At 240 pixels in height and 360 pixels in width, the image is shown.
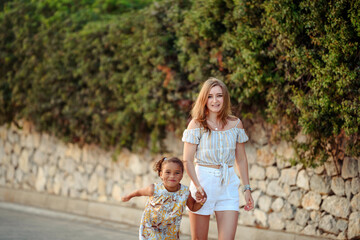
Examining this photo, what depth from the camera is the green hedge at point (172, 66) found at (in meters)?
6.46

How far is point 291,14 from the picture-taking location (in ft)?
21.6

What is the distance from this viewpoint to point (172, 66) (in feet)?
29.8

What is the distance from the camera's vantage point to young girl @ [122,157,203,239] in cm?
501

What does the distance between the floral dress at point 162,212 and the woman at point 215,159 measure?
0.42 ft

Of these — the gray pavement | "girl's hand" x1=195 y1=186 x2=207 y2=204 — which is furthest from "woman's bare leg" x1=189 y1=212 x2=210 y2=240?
the gray pavement

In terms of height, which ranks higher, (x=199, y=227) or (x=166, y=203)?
(x=166, y=203)

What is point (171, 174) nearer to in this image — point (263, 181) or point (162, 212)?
point (162, 212)

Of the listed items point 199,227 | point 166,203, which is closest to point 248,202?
point 199,227

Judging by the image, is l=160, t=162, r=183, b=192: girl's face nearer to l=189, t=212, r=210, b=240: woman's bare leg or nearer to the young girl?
the young girl

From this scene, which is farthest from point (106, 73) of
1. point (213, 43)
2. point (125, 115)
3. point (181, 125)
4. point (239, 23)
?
point (239, 23)

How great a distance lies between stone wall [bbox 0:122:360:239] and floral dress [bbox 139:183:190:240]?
9.57 feet

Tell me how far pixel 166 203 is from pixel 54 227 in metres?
5.07

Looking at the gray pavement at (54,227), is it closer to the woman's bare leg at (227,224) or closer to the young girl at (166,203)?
the young girl at (166,203)

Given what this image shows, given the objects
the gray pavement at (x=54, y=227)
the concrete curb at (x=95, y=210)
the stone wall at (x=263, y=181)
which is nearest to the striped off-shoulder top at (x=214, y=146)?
the stone wall at (x=263, y=181)
